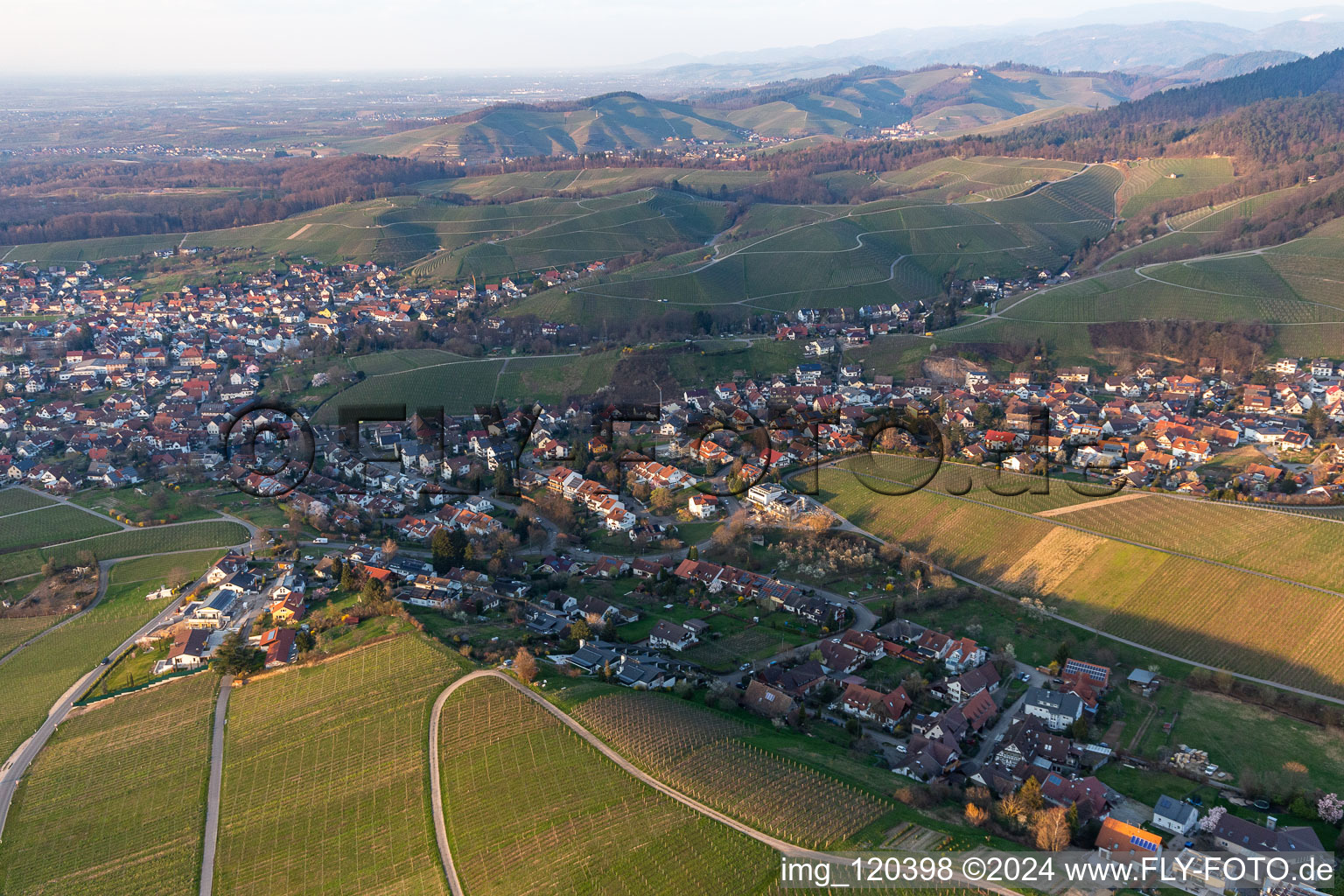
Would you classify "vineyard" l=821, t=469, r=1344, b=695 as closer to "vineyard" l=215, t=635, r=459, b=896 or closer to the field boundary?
the field boundary

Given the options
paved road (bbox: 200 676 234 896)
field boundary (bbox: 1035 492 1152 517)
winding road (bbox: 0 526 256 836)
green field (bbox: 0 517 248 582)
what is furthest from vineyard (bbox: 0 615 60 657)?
field boundary (bbox: 1035 492 1152 517)

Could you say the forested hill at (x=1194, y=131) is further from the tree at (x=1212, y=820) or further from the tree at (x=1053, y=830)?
the tree at (x=1053, y=830)

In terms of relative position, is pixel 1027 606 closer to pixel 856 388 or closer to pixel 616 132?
pixel 856 388

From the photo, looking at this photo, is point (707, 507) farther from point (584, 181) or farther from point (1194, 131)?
point (1194, 131)

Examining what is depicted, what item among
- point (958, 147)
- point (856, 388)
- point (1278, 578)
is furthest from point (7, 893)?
point (958, 147)

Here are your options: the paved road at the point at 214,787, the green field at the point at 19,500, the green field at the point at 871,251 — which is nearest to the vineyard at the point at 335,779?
the paved road at the point at 214,787

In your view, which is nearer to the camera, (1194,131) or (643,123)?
(1194,131)

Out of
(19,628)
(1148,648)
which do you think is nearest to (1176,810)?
(1148,648)
